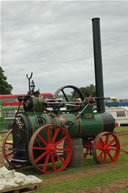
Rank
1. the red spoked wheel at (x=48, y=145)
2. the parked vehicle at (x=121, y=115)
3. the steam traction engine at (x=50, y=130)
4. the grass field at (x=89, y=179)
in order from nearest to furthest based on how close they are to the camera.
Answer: the grass field at (x=89, y=179) < the red spoked wheel at (x=48, y=145) < the steam traction engine at (x=50, y=130) < the parked vehicle at (x=121, y=115)

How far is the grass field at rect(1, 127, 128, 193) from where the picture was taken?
20.2 ft

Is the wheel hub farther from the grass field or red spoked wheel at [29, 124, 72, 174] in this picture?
the grass field

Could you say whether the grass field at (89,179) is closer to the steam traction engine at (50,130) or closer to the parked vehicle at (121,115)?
the steam traction engine at (50,130)

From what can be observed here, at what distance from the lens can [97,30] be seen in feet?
37.9

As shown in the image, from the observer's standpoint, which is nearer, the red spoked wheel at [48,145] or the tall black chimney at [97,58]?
the red spoked wheel at [48,145]

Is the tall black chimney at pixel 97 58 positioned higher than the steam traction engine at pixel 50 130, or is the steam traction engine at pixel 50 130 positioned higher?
the tall black chimney at pixel 97 58

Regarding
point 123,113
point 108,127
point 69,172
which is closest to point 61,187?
point 69,172

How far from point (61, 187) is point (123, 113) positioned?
18754 mm

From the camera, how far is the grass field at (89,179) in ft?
20.2

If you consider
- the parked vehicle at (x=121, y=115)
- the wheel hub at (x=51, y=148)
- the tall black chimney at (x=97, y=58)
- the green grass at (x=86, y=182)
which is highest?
the tall black chimney at (x=97, y=58)

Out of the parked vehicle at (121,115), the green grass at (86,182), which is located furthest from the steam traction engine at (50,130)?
the parked vehicle at (121,115)

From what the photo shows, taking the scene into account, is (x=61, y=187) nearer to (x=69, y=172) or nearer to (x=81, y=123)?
(x=69, y=172)

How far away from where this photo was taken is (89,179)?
6980 mm

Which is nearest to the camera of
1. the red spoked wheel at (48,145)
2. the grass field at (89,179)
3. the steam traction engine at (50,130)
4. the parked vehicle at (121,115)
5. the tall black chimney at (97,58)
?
the grass field at (89,179)
